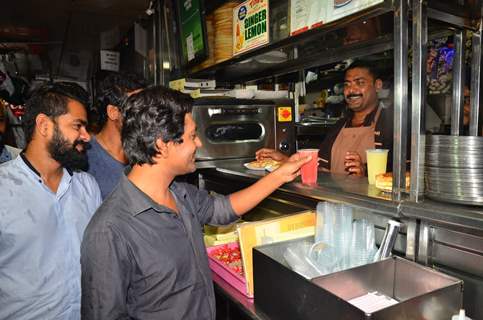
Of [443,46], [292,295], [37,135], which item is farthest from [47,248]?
[443,46]

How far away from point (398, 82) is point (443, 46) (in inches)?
58.6

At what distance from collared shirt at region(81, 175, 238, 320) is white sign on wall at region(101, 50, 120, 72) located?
376 centimetres

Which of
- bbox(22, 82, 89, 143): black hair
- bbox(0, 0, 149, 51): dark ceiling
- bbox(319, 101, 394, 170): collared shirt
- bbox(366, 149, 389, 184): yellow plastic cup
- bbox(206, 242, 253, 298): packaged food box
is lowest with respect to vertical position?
bbox(206, 242, 253, 298): packaged food box

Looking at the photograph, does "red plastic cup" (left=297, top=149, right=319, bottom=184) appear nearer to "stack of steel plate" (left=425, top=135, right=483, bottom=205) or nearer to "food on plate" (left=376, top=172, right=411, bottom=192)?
"food on plate" (left=376, top=172, right=411, bottom=192)

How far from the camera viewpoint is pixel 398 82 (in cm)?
124

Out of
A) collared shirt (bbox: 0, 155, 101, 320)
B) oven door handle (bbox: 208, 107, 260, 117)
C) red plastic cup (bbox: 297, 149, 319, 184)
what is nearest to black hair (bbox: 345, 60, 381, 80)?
oven door handle (bbox: 208, 107, 260, 117)

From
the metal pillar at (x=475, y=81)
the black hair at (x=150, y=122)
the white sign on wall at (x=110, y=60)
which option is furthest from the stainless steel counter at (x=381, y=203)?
the white sign on wall at (x=110, y=60)

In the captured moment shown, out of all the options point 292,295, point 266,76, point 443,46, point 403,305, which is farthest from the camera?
point 266,76

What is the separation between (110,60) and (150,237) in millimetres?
3994

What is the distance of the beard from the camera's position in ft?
5.89

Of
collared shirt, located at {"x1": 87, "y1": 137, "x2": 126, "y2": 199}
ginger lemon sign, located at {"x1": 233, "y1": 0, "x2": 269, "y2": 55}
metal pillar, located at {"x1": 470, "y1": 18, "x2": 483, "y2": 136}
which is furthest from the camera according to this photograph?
collared shirt, located at {"x1": 87, "y1": 137, "x2": 126, "y2": 199}

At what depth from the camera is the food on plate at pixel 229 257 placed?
1.69 meters

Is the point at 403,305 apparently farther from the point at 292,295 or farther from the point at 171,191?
the point at 171,191

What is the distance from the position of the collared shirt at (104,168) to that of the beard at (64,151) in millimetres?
446
